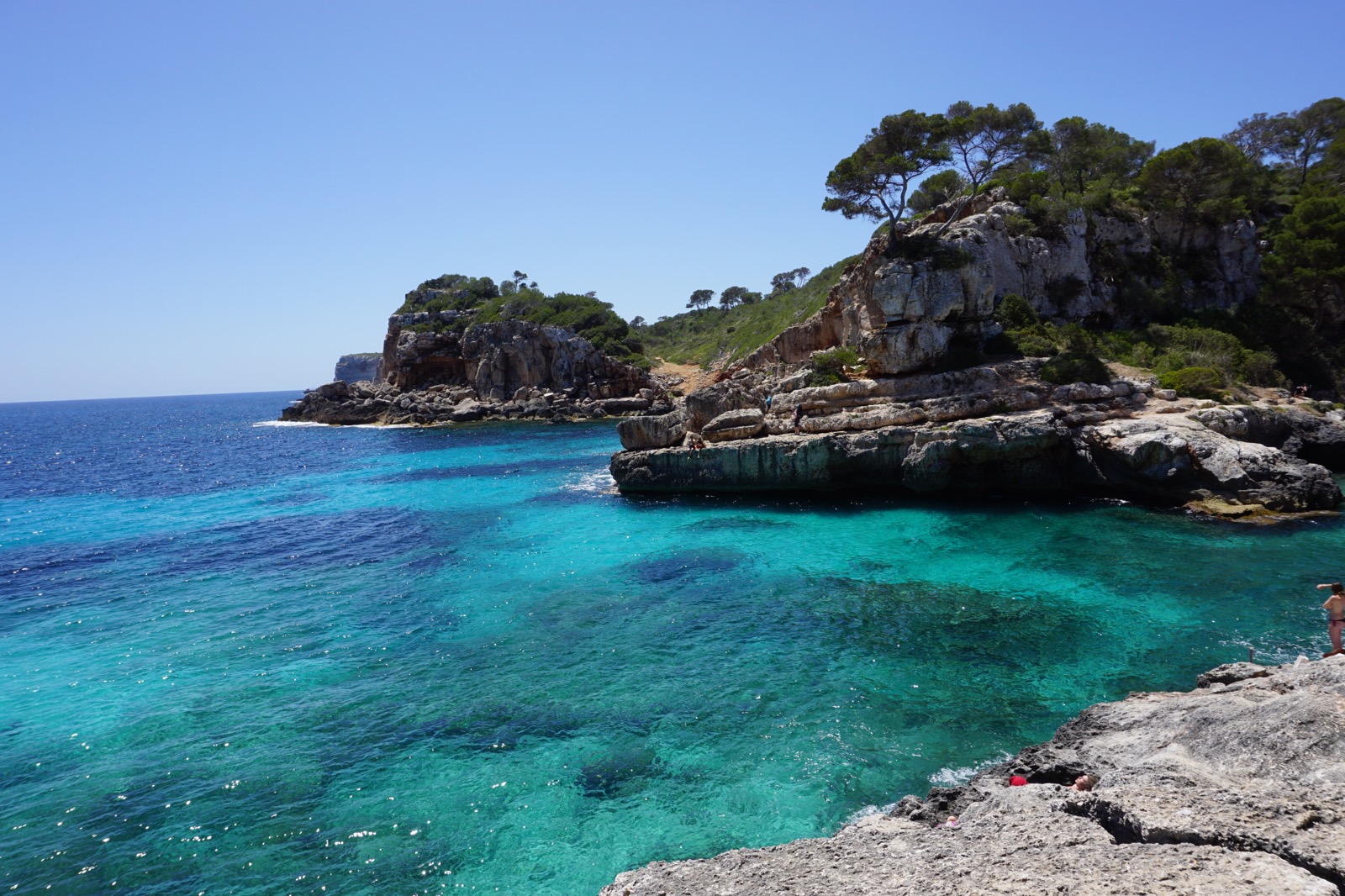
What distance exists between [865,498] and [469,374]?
61.7 m

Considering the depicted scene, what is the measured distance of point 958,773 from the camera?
35.3 feet

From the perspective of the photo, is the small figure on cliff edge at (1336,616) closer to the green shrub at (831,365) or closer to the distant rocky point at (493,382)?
the green shrub at (831,365)

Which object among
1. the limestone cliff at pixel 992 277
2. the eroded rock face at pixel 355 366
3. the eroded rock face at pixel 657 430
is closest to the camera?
the limestone cliff at pixel 992 277

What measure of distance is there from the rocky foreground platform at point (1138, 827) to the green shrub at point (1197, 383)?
81.7ft

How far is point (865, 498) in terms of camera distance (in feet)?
97.0

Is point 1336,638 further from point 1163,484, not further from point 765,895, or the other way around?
point 1163,484

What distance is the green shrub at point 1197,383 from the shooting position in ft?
96.3

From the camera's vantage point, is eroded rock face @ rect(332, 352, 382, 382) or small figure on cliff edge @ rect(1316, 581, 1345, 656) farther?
eroded rock face @ rect(332, 352, 382, 382)

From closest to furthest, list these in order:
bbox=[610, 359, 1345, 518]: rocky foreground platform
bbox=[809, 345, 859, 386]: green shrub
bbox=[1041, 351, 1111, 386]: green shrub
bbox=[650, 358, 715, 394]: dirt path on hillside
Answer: bbox=[610, 359, 1345, 518]: rocky foreground platform < bbox=[1041, 351, 1111, 386]: green shrub < bbox=[809, 345, 859, 386]: green shrub < bbox=[650, 358, 715, 394]: dirt path on hillside

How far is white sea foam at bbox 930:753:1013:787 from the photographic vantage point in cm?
Result: 1052

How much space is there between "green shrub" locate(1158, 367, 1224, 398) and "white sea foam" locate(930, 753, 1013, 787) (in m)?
26.3

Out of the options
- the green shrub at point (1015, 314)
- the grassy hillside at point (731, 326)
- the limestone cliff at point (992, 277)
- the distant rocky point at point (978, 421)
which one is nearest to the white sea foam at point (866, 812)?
the distant rocky point at point (978, 421)

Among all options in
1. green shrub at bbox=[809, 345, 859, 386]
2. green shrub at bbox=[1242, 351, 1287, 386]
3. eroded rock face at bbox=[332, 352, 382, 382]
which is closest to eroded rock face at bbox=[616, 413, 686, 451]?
green shrub at bbox=[809, 345, 859, 386]

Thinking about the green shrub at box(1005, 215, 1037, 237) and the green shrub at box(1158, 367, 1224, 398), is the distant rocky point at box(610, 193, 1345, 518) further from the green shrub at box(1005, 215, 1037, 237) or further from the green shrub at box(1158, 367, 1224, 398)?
the green shrub at box(1158, 367, 1224, 398)
